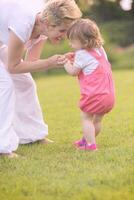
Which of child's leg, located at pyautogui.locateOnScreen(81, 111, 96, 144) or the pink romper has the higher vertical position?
the pink romper

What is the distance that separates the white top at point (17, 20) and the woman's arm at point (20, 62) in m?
→ 0.07

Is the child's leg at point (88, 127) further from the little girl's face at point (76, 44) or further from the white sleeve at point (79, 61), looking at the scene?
the little girl's face at point (76, 44)

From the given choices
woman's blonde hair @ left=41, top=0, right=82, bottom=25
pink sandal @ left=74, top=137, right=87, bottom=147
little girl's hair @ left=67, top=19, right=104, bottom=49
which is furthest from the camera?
pink sandal @ left=74, top=137, right=87, bottom=147

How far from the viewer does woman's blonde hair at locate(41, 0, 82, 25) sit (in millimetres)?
5773

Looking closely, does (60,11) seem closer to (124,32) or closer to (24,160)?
(24,160)

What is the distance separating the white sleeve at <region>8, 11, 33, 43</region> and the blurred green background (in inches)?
661

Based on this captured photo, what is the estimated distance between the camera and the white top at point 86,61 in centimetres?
592

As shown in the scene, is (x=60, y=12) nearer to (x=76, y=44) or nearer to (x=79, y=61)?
(x=76, y=44)

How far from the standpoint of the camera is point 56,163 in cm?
560

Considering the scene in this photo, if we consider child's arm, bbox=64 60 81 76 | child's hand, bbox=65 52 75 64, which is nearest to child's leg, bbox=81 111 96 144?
child's arm, bbox=64 60 81 76

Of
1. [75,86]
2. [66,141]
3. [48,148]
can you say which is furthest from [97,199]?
[75,86]

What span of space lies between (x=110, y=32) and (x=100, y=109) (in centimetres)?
2557

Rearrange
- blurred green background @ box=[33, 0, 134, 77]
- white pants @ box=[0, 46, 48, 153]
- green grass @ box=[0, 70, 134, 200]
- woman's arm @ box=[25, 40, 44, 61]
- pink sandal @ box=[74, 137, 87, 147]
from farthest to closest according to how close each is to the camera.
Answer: blurred green background @ box=[33, 0, 134, 77]
woman's arm @ box=[25, 40, 44, 61]
pink sandal @ box=[74, 137, 87, 147]
white pants @ box=[0, 46, 48, 153]
green grass @ box=[0, 70, 134, 200]

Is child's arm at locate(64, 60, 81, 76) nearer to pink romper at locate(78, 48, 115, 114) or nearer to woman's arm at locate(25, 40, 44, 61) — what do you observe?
pink romper at locate(78, 48, 115, 114)
